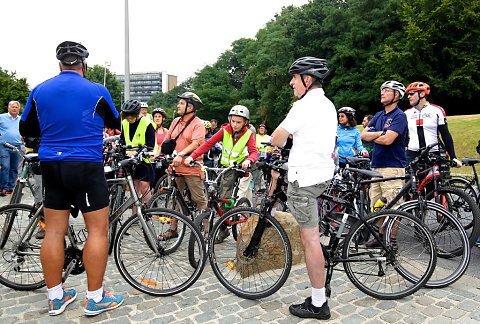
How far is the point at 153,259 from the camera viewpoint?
379cm

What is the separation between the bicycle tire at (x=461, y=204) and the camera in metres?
4.31

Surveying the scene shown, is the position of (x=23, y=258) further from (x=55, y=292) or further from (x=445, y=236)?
(x=445, y=236)

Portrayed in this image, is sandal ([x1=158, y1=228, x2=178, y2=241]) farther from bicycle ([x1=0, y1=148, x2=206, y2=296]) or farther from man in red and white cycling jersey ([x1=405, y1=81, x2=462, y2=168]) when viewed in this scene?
man in red and white cycling jersey ([x1=405, y1=81, x2=462, y2=168])

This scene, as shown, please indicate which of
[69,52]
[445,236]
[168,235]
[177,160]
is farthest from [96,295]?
[445,236]

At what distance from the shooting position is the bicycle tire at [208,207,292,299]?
11.4 ft

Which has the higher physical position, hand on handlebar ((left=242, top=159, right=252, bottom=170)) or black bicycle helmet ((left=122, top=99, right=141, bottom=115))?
black bicycle helmet ((left=122, top=99, right=141, bottom=115))

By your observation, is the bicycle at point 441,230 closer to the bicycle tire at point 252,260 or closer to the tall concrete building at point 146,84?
the bicycle tire at point 252,260

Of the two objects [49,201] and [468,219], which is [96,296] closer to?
[49,201]

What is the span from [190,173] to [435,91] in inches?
1184

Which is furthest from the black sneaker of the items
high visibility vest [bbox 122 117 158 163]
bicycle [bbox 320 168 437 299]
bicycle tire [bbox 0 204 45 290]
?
high visibility vest [bbox 122 117 158 163]

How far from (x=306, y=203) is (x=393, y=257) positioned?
1209 mm

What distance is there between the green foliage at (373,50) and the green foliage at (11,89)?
2504 cm

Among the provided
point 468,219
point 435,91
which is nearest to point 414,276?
point 468,219

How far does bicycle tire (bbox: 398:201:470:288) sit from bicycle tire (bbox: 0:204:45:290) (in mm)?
3891
